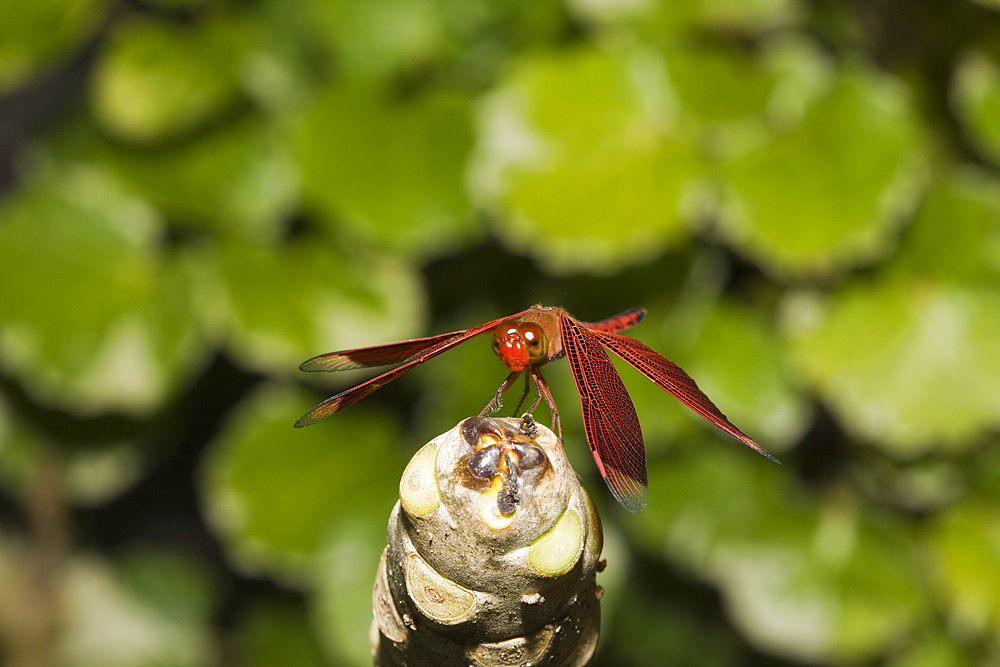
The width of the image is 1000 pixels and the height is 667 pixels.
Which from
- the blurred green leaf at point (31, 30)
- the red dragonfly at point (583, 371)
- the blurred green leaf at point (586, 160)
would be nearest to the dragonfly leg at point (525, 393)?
the red dragonfly at point (583, 371)

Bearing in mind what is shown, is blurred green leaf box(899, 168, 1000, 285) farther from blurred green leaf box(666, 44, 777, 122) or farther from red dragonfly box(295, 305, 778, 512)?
red dragonfly box(295, 305, 778, 512)

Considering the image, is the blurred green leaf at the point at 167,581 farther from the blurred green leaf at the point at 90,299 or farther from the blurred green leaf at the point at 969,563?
the blurred green leaf at the point at 969,563

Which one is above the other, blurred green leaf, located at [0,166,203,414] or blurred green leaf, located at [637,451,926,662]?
blurred green leaf, located at [0,166,203,414]

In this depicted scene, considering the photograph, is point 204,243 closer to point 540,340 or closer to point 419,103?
point 419,103

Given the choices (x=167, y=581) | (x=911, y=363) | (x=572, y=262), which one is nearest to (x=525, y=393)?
(x=572, y=262)

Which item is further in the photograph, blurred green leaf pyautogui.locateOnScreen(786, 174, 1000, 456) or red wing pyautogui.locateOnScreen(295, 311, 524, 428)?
blurred green leaf pyautogui.locateOnScreen(786, 174, 1000, 456)

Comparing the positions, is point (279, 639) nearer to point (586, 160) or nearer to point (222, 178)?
point (222, 178)

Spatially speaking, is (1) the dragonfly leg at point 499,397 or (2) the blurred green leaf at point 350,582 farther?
(2) the blurred green leaf at point 350,582

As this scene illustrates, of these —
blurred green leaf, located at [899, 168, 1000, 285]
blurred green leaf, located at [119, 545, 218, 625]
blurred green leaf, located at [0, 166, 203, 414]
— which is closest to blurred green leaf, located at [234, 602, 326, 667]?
blurred green leaf, located at [119, 545, 218, 625]
